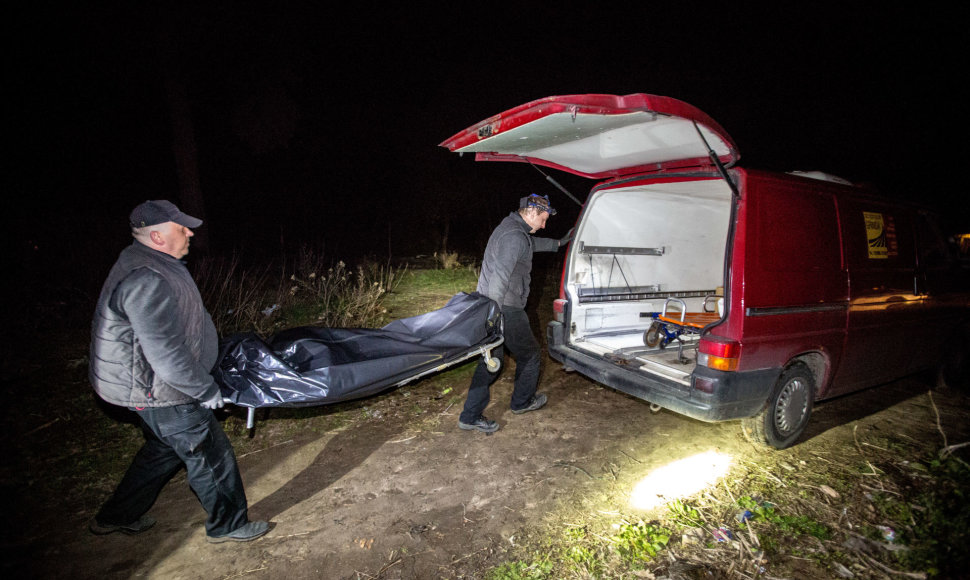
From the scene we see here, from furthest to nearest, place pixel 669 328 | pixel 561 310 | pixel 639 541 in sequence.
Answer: pixel 669 328
pixel 561 310
pixel 639 541

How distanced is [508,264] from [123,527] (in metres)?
2.92

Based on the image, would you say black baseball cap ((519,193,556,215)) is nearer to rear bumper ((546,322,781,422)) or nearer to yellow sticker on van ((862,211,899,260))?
rear bumper ((546,322,781,422))

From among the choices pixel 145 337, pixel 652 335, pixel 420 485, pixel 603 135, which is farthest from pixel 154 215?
pixel 652 335

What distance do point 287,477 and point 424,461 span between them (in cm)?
97

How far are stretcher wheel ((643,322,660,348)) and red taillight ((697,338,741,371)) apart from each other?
1.50m

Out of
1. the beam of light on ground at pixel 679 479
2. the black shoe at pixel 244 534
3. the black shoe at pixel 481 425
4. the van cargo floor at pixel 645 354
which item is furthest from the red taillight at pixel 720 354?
the black shoe at pixel 244 534

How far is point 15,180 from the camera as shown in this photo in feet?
37.1

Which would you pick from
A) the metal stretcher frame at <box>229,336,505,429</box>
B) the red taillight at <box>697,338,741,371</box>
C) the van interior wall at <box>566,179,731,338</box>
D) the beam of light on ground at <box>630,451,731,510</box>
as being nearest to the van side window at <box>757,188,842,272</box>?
the red taillight at <box>697,338,741,371</box>

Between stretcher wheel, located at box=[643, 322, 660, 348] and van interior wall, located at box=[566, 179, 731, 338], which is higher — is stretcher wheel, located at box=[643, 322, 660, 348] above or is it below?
below

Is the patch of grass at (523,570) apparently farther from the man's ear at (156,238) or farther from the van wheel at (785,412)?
the man's ear at (156,238)

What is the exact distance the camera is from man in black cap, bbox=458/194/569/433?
3625 millimetres

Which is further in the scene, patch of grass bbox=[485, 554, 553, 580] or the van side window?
the van side window

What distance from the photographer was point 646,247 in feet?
16.4

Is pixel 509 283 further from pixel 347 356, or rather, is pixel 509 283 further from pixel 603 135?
pixel 347 356
